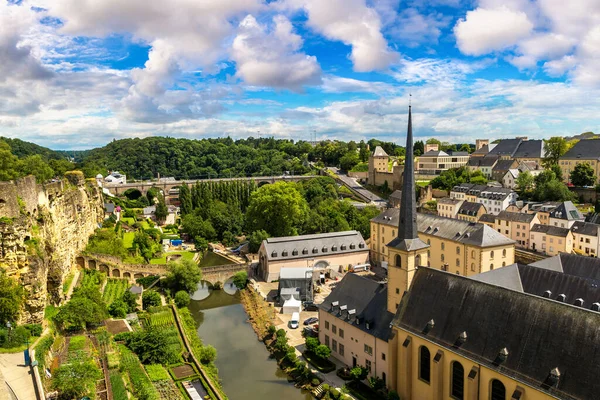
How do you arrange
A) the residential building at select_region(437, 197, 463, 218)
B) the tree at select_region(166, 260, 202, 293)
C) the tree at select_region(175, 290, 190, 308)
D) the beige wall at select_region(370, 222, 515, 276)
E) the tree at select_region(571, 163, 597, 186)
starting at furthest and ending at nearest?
the tree at select_region(571, 163, 597, 186), the residential building at select_region(437, 197, 463, 218), the tree at select_region(166, 260, 202, 293), the tree at select_region(175, 290, 190, 308), the beige wall at select_region(370, 222, 515, 276)

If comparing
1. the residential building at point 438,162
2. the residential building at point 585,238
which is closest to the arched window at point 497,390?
the residential building at point 585,238

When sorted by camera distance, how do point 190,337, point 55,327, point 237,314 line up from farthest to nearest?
1. point 237,314
2. point 190,337
3. point 55,327

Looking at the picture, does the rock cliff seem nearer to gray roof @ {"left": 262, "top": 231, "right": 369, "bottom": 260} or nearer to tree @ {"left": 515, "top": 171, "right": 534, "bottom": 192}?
gray roof @ {"left": 262, "top": 231, "right": 369, "bottom": 260}

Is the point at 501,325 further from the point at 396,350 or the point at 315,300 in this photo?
the point at 315,300

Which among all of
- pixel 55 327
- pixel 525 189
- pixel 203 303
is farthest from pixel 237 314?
pixel 525 189

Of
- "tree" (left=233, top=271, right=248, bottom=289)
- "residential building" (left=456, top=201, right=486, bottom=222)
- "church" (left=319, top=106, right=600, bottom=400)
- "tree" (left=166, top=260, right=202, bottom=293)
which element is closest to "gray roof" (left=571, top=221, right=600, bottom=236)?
"residential building" (left=456, top=201, right=486, bottom=222)


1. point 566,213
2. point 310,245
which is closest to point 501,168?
point 566,213
